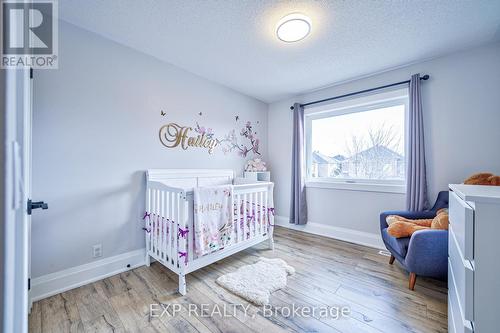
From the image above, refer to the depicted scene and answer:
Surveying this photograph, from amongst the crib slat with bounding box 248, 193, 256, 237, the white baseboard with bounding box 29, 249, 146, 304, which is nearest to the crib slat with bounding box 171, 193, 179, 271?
the white baseboard with bounding box 29, 249, 146, 304

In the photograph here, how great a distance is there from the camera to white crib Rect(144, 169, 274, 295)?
5.54ft

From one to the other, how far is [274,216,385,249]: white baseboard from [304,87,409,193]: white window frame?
59 cm

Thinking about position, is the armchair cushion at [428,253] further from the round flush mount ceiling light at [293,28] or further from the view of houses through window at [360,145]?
the round flush mount ceiling light at [293,28]

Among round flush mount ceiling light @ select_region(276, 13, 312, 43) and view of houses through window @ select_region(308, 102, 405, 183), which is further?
view of houses through window @ select_region(308, 102, 405, 183)

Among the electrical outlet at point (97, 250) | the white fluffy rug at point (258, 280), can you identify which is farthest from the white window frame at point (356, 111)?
the electrical outlet at point (97, 250)

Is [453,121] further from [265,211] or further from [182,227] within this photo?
[182,227]

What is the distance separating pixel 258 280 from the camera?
70.0 inches

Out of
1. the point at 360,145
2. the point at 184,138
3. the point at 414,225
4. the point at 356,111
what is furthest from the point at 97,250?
the point at 356,111

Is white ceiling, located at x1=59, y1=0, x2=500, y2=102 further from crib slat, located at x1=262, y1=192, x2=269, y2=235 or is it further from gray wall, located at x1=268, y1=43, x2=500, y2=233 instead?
crib slat, located at x1=262, y1=192, x2=269, y2=235

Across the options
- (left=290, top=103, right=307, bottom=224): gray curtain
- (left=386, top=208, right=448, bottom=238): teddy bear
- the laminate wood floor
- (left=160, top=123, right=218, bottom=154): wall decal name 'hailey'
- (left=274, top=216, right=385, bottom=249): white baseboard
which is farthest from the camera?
(left=290, top=103, right=307, bottom=224): gray curtain

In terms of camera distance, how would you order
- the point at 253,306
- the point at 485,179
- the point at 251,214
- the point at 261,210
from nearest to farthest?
the point at 253,306 < the point at 485,179 < the point at 251,214 < the point at 261,210

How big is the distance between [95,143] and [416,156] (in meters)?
3.30

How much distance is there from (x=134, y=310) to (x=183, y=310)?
35cm

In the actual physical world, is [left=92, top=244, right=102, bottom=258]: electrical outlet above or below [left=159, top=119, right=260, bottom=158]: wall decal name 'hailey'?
below
